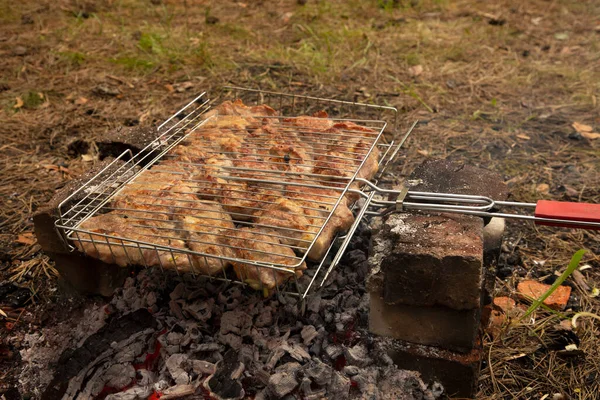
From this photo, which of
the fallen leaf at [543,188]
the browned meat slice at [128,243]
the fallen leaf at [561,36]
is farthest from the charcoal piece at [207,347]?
the fallen leaf at [561,36]

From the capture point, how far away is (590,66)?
19.2ft

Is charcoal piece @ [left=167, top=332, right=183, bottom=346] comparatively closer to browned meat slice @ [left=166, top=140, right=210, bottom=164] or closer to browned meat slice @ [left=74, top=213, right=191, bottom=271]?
browned meat slice @ [left=74, top=213, right=191, bottom=271]

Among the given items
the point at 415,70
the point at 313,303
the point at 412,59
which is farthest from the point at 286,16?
the point at 313,303

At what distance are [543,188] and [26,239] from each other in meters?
3.57

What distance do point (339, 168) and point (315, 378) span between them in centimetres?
102

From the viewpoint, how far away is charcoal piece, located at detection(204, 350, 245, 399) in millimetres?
2312

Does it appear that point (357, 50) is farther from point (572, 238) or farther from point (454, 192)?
point (454, 192)

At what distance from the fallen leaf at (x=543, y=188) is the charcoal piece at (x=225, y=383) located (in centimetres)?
267

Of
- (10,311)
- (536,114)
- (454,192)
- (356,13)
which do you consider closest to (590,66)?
(536,114)

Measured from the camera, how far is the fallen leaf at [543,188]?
3.99 metres

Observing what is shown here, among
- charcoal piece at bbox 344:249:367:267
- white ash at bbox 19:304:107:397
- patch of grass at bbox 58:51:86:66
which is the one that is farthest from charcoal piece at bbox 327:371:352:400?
patch of grass at bbox 58:51:86:66

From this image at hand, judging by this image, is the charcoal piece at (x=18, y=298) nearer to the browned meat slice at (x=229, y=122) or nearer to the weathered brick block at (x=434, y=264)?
the browned meat slice at (x=229, y=122)

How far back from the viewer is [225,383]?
2.35m

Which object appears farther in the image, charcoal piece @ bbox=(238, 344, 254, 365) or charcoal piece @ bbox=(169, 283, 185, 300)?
charcoal piece @ bbox=(169, 283, 185, 300)
